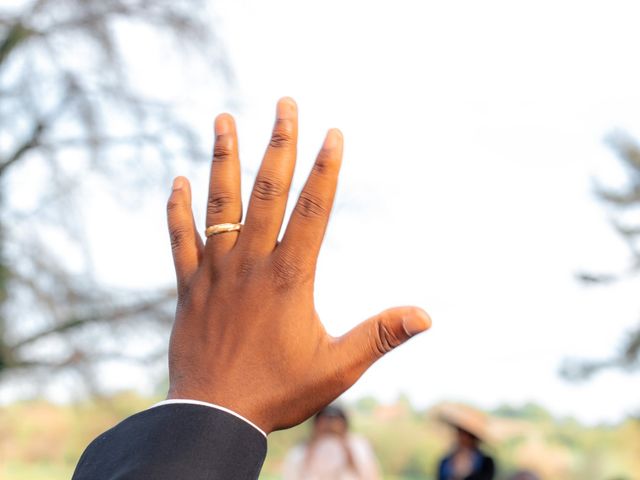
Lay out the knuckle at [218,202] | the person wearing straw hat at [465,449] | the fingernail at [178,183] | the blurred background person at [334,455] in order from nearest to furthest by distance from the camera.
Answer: the knuckle at [218,202] < the fingernail at [178,183] < the person wearing straw hat at [465,449] < the blurred background person at [334,455]

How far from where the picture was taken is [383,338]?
1.18 meters

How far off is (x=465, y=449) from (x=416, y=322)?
5.61 meters

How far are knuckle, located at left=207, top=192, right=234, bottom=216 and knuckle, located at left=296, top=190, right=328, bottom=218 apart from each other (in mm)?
109

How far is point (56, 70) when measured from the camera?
8.90m

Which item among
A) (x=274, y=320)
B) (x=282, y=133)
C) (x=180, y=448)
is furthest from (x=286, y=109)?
(x=180, y=448)

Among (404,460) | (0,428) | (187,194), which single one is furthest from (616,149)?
(187,194)

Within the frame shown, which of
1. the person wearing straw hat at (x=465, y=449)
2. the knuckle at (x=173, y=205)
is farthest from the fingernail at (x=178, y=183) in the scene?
the person wearing straw hat at (x=465, y=449)

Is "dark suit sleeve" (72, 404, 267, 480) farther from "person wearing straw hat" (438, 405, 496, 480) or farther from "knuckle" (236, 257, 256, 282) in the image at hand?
"person wearing straw hat" (438, 405, 496, 480)

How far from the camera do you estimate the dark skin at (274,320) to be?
3.64ft

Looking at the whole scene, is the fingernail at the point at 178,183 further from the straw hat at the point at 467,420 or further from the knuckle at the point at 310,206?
the straw hat at the point at 467,420

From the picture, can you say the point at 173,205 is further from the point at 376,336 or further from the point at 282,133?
the point at 376,336

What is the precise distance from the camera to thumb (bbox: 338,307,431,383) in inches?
45.8


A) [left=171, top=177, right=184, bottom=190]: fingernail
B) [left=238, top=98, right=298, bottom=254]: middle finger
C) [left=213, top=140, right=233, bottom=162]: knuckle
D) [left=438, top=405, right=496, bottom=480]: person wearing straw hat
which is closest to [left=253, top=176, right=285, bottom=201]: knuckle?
[left=238, top=98, right=298, bottom=254]: middle finger

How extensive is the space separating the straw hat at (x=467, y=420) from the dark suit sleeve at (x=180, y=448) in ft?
18.5
